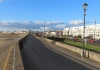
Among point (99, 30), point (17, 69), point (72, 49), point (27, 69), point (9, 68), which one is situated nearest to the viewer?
point (17, 69)

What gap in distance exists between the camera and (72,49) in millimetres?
35062

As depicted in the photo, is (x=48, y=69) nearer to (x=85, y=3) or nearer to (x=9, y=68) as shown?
(x=9, y=68)

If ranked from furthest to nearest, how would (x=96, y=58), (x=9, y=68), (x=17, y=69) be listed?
(x=96, y=58), (x=9, y=68), (x=17, y=69)

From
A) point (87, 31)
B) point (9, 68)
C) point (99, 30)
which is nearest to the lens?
point (9, 68)

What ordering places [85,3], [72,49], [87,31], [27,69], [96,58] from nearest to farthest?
1. [27,69]
2. [96,58]
3. [85,3]
4. [72,49]
5. [87,31]

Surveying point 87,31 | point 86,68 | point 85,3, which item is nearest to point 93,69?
point 86,68

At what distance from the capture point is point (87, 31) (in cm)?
14225

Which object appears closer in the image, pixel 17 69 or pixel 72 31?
pixel 17 69

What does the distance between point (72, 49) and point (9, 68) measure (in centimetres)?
2249

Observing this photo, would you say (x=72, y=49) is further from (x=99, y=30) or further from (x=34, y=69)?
(x=99, y=30)

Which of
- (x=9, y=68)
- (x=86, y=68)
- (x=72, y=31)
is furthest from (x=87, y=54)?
(x=72, y=31)

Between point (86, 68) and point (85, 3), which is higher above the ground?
point (85, 3)

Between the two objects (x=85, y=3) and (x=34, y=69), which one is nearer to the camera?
(x=34, y=69)

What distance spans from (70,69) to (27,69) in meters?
3.50
